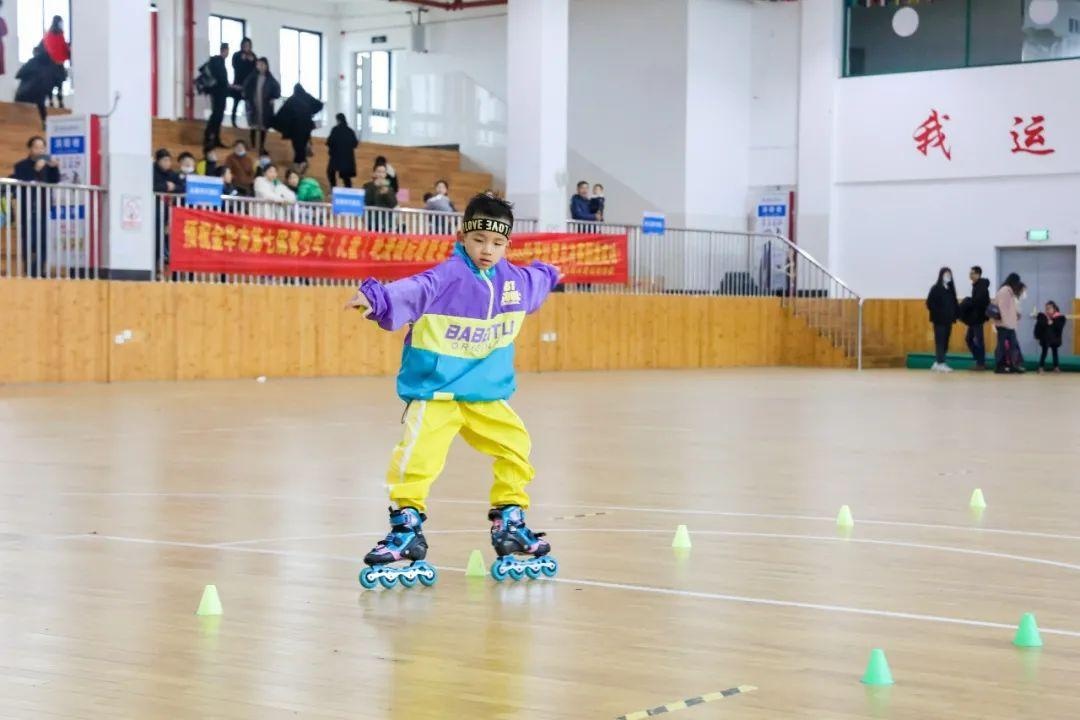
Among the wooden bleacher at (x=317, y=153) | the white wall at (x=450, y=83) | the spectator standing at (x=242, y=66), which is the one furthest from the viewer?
the white wall at (x=450, y=83)

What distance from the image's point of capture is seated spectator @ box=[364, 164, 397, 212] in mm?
27406

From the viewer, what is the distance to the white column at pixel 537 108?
104 feet

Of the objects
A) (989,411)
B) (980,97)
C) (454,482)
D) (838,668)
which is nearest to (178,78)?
(980,97)

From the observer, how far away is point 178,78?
35.2 metres

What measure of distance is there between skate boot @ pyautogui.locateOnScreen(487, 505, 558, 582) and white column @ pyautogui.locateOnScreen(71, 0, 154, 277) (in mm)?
17509

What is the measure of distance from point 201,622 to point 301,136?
25703 millimetres

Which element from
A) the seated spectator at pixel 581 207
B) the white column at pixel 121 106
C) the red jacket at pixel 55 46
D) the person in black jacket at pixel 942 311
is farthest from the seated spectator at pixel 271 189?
the person in black jacket at pixel 942 311

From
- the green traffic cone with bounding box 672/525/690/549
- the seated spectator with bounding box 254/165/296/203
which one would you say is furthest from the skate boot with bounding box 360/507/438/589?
the seated spectator with bounding box 254/165/296/203

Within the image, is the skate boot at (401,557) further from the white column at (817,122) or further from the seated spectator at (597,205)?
the white column at (817,122)

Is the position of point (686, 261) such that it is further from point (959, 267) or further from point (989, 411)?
point (989, 411)

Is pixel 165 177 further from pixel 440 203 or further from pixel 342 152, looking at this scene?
pixel 342 152

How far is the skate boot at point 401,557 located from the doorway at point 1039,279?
29.9m

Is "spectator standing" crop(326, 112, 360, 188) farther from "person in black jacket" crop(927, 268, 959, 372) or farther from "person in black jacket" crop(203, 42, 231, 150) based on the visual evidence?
"person in black jacket" crop(927, 268, 959, 372)

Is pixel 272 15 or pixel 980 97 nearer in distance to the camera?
pixel 980 97
